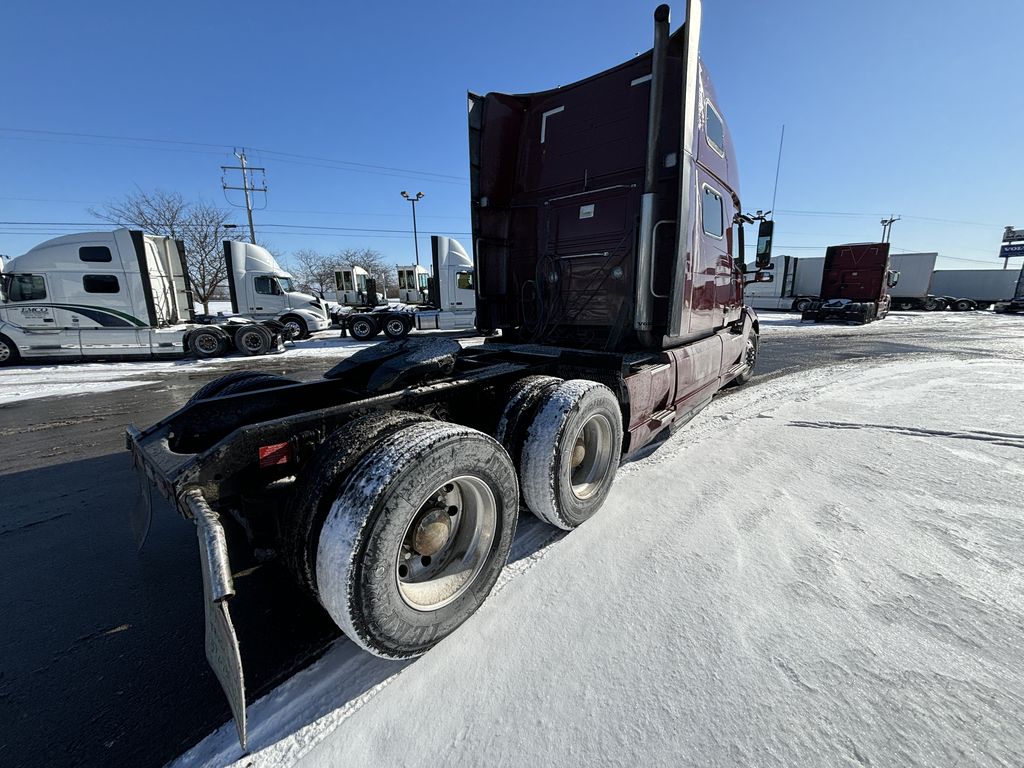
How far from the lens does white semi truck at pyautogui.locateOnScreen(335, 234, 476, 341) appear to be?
16281 millimetres

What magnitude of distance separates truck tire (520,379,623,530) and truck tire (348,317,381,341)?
47.9ft

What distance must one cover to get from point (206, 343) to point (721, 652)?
555 inches

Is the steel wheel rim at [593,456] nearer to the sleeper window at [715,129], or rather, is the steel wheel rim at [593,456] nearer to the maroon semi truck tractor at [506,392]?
the maroon semi truck tractor at [506,392]

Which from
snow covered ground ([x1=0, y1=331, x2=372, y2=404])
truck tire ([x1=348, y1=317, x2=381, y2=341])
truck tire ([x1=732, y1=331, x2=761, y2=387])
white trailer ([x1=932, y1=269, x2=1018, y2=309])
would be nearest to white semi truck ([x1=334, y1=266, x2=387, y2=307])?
truck tire ([x1=348, y1=317, x2=381, y2=341])

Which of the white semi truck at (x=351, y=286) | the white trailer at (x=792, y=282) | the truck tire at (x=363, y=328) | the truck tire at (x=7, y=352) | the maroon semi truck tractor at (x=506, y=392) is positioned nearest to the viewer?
the maroon semi truck tractor at (x=506, y=392)

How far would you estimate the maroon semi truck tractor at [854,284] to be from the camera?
18.7 meters

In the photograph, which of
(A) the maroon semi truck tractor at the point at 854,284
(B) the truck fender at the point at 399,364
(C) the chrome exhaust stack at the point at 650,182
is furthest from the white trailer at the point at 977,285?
(B) the truck fender at the point at 399,364

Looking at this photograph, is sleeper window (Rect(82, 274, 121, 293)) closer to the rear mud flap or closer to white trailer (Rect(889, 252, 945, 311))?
the rear mud flap

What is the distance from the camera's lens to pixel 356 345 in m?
14.4

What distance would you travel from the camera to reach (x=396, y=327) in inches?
654

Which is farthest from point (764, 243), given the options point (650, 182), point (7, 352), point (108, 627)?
point (7, 352)

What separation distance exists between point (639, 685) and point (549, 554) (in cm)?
95

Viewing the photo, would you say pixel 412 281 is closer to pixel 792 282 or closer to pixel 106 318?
pixel 106 318

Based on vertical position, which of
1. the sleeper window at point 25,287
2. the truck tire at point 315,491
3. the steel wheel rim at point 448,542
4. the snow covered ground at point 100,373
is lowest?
the snow covered ground at point 100,373
